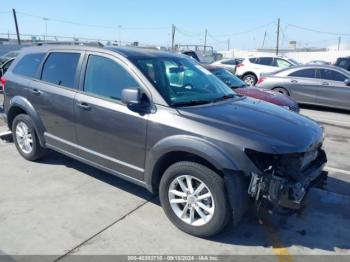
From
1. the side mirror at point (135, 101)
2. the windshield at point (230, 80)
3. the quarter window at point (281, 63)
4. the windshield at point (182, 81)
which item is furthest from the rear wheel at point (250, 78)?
the side mirror at point (135, 101)

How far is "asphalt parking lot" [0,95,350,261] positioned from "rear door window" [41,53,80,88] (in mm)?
1336

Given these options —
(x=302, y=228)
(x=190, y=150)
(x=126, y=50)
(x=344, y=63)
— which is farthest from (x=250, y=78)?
(x=190, y=150)

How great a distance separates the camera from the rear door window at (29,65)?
555 centimetres

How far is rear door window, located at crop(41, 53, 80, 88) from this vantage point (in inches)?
193

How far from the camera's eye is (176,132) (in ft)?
12.2

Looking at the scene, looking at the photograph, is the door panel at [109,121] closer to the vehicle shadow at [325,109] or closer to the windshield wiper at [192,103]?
the windshield wiper at [192,103]

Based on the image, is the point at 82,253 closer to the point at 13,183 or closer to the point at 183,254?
the point at 183,254

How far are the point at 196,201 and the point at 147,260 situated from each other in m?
0.75

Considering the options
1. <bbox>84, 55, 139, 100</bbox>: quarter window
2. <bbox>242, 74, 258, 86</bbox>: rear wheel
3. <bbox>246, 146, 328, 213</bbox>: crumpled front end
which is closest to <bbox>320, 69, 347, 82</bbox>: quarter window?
<bbox>242, 74, 258, 86</bbox>: rear wheel

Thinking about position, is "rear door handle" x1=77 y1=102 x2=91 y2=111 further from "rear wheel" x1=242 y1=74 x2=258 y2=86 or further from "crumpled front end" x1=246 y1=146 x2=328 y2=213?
"rear wheel" x1=242 y1=74 x2=258 y2=86

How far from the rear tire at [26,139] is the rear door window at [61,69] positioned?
30.6 inches

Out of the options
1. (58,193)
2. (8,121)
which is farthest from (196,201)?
(8,121)

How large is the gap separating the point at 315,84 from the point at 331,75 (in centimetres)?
54

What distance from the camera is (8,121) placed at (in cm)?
606
